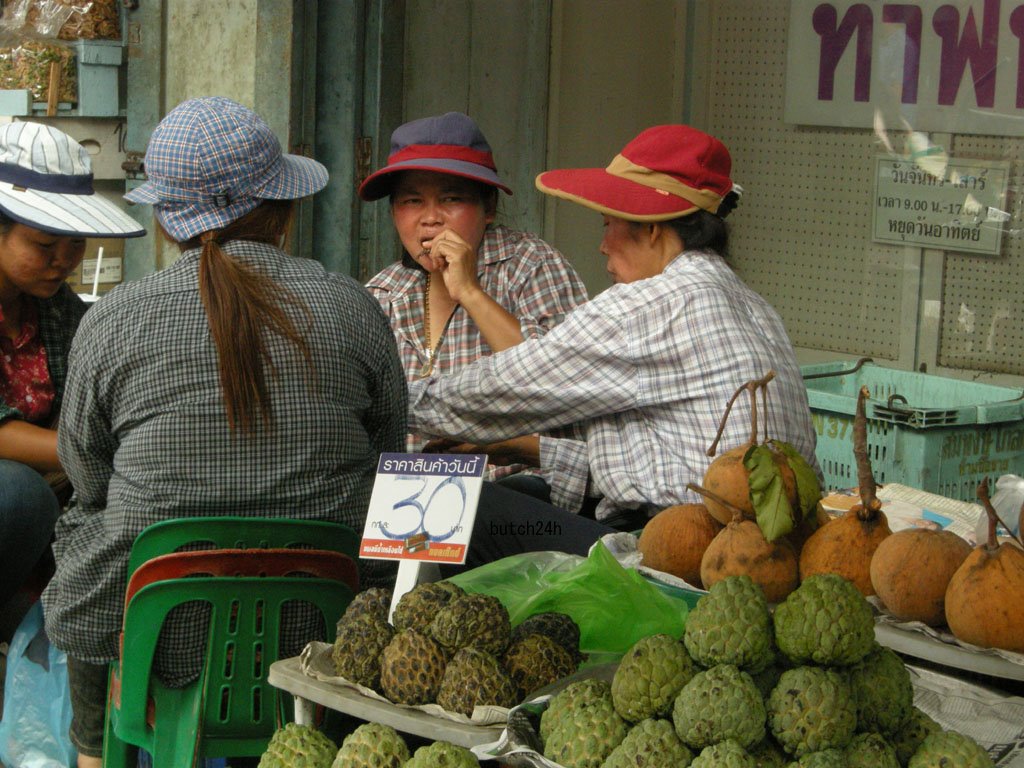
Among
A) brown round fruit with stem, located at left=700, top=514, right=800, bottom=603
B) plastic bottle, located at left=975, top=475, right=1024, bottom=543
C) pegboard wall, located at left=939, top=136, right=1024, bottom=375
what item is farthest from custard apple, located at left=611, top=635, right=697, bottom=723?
pegboard wall, located at left=939, top=136, right=1024, bottom=375

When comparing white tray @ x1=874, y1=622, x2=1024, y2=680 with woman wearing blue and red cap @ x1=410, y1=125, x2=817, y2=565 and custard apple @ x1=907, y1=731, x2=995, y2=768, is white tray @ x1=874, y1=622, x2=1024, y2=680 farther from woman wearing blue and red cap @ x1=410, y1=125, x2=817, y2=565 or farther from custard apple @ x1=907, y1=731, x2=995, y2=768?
woman wearing blue and red cap @ x1=410, y1=125, x2=817, y2=565

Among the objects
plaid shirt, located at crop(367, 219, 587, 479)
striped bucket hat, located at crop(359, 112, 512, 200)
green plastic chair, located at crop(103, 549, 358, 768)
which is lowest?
green plastic chair, located at crop(103, 549, 358, 768)

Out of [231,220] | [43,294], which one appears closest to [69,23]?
[43,294]

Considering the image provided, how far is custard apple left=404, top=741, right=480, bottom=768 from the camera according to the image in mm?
1751

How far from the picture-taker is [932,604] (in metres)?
2.18

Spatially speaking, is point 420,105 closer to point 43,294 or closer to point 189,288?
point 43,294

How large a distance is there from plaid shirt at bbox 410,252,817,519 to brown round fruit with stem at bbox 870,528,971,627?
627mm

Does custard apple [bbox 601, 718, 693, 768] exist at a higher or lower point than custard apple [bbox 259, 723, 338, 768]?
higher

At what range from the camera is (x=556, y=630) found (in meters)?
2.06

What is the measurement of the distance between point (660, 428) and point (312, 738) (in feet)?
4.20

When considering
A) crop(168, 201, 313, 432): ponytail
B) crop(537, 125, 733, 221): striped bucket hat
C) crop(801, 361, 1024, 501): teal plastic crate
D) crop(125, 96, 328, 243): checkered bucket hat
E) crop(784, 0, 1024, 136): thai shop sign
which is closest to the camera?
crop(168, 201, 313, 432): ponytail

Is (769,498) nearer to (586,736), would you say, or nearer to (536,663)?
(536,663)

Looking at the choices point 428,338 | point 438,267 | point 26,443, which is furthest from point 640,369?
point 26,443

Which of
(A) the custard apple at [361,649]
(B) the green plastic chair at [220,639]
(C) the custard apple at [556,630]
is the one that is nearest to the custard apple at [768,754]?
(C) the custard apple at [556,630]
